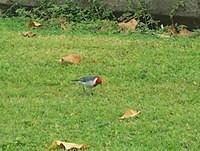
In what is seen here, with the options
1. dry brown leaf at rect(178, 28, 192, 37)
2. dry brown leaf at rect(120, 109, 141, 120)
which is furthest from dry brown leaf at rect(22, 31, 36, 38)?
dry brown leaf at rect(120, 109, 141, 120)

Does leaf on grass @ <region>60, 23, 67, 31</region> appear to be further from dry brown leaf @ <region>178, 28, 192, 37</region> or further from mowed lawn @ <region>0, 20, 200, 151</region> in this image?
dry brown leaf @ <region>178, 28, 192, 37</region>

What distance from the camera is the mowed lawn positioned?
5.27 metres

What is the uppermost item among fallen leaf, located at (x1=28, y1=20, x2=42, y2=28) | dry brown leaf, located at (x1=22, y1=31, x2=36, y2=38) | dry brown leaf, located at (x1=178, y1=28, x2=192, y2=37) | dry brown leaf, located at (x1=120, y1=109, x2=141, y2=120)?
dry brown leaf, located at (x1=120, y1=109, x2=141, y2=120)

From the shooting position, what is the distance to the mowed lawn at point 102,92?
5266mm

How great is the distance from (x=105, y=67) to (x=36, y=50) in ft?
3.05

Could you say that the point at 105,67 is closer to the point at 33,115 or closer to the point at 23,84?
the point at 23,84

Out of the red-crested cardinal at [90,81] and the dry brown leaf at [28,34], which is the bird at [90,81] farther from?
the dry brown leaf at [28,34]

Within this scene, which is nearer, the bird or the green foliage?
the bird

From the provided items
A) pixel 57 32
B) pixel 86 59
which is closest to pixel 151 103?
pixel 86 59

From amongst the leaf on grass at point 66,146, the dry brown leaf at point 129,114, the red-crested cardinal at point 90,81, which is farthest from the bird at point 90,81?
the leaf on grass at point 66,146

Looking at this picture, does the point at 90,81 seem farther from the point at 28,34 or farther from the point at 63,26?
the point at 63,26

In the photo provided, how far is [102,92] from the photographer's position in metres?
6.41

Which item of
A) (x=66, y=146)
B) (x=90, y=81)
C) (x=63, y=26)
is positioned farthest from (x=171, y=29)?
(x=66, y=146)

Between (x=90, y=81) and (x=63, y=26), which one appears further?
(x=63, y=26)
